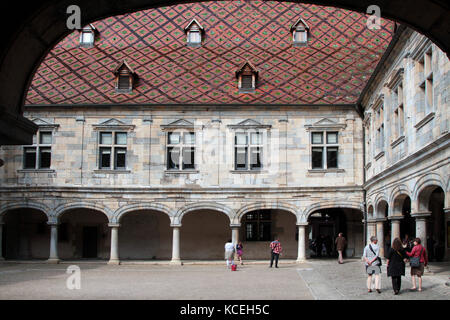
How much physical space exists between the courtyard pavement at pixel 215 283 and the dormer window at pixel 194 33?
1014 cm

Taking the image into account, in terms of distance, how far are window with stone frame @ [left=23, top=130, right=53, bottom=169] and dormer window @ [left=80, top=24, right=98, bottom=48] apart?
5.01 m

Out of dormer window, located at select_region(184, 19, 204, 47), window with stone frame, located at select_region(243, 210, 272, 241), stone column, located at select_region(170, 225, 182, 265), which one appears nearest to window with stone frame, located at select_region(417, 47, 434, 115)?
stone column, located at select_region(170, 225, 182, 265)

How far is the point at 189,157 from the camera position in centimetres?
2253

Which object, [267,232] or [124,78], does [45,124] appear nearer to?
[124,78]

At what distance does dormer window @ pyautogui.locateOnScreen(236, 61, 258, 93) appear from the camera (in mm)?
22906

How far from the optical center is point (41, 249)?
80.1 ft

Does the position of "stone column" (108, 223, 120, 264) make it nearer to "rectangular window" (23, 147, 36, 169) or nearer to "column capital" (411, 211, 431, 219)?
"rectangular window" (23, 147, 36, 169)

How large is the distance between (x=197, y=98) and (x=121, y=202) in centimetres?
494

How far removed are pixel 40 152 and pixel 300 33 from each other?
39.1 ft

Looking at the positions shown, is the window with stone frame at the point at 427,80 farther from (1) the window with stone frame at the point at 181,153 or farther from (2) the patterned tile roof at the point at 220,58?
(1) the window with stone frame at the point at 181,153

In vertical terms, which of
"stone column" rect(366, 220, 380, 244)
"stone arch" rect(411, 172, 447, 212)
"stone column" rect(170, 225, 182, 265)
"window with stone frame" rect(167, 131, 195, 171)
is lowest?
"stone column" rect(170, 225, 182, 265)

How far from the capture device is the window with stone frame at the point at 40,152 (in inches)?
895

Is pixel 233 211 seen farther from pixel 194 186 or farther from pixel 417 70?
pixel 417 70

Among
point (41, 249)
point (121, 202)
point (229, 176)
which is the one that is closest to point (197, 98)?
point (229, 176)
